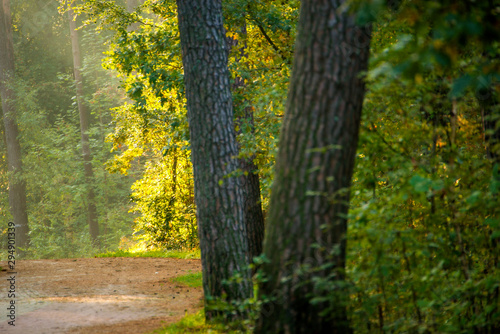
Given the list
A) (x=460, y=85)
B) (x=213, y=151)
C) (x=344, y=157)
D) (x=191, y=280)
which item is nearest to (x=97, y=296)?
(x=191, y=280)

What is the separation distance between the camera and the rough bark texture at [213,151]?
539 cm

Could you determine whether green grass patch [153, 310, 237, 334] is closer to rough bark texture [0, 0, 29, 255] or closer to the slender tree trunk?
the slender tree trunk

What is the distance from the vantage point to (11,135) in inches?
887

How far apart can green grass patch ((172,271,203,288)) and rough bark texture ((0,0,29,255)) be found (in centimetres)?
1566

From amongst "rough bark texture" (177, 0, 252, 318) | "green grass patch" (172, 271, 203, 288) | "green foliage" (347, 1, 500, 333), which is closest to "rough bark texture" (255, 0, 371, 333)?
"green foliage" (347, 1, 500, 333)

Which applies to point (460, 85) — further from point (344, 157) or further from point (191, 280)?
point (191, 280)

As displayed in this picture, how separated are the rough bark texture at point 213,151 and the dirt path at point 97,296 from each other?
1.18 meters

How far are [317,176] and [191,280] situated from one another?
6.28 metres

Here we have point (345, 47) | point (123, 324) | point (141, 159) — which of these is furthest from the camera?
point (141, 159)

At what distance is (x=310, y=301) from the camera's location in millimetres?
3023

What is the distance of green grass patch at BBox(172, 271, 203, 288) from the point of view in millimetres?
8547

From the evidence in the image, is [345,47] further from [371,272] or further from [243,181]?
[243,181]

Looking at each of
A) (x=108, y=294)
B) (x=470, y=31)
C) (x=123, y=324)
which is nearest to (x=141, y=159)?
(x=108, y=294)

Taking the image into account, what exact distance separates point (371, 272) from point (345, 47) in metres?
1.59
